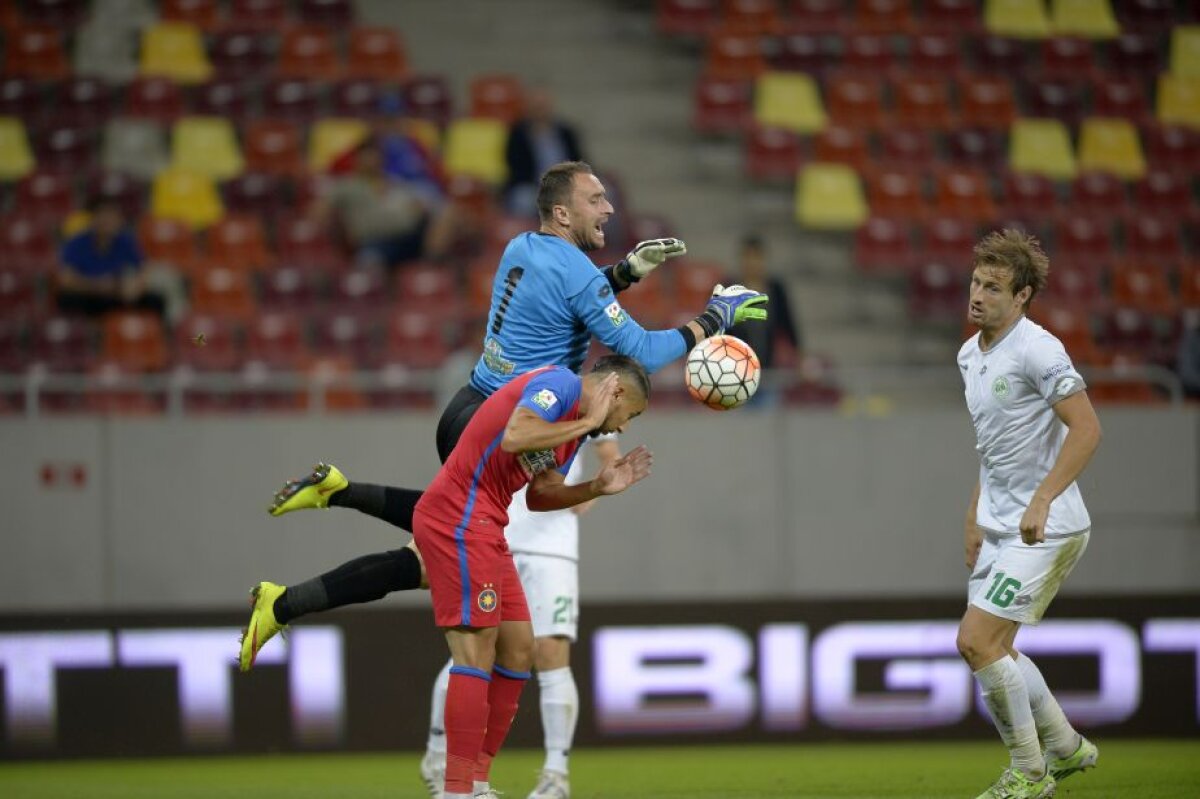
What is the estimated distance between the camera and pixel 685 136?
623 inches

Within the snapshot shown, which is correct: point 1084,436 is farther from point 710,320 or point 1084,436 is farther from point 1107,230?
point 1107,230

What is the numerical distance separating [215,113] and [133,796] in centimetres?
835

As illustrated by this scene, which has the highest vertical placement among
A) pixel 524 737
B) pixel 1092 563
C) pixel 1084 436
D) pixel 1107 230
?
pixel 1107 230

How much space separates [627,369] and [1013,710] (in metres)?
2.00

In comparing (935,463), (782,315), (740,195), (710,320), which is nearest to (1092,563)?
(935,463)

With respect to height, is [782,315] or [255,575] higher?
[782,315]

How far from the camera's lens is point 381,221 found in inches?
533

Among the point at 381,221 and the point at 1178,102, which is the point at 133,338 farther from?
the point at 1178,102

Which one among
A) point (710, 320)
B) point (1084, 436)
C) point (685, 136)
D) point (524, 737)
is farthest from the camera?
point (685, 136)

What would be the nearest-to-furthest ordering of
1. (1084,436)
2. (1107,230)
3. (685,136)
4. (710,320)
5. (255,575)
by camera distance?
1. (1084,436)
2. (710,320)
3. (255,575)
4. (1107,230)
5. (685,136)

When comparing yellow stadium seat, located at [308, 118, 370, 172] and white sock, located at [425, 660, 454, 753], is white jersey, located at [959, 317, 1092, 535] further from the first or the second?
yellow stadium seat, located at [308, 118, 370, 172]

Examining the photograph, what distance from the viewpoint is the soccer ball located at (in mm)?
6648

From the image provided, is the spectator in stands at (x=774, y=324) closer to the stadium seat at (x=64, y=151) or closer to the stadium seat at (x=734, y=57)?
the stadium seat at (x=734, y=57)

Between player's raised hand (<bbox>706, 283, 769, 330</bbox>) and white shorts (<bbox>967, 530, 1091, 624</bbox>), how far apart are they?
130 cm
